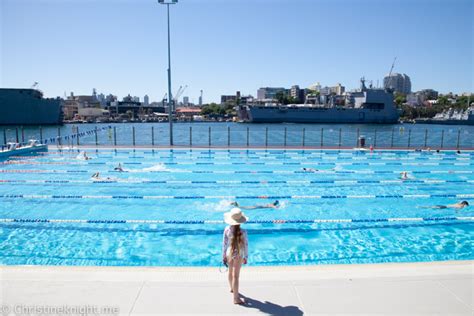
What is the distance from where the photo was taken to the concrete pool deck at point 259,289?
4016 millimetres

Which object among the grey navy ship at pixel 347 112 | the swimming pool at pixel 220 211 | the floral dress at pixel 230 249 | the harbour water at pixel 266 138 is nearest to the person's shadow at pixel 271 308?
the floral dress at pixel 230 249

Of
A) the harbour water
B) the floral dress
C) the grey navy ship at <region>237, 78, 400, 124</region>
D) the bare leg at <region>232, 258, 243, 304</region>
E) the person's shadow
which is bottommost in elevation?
the harbour water

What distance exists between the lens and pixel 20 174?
52.9ft

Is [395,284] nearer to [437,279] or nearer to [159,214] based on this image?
[437,279]

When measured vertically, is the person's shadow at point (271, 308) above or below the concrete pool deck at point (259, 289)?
above

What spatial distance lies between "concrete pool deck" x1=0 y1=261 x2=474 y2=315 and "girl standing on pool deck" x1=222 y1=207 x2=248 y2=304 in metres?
0.26

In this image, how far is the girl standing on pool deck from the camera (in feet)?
13.6

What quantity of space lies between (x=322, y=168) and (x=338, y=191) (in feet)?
17.2

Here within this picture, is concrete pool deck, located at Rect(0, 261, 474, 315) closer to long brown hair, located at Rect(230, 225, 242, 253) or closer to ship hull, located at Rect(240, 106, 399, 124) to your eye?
long brown hair, located at Rect(230, 225, 242, 253)

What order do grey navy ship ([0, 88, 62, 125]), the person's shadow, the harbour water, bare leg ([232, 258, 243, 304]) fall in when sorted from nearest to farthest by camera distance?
the person's shadow, bare leg ([232, 258, 243, 304]), the harbour water, grey navy ship ([0, 88, 62, 125])

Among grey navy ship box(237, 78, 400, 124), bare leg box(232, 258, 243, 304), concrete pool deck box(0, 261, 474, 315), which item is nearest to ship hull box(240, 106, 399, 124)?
grey navy ship box(237, 78, 400, 124)

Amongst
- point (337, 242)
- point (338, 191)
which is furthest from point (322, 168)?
point (337, 242)

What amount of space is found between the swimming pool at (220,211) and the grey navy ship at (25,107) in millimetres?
76055

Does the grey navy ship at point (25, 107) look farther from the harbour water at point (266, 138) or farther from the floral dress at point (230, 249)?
the floral dress at point (230, 249)
